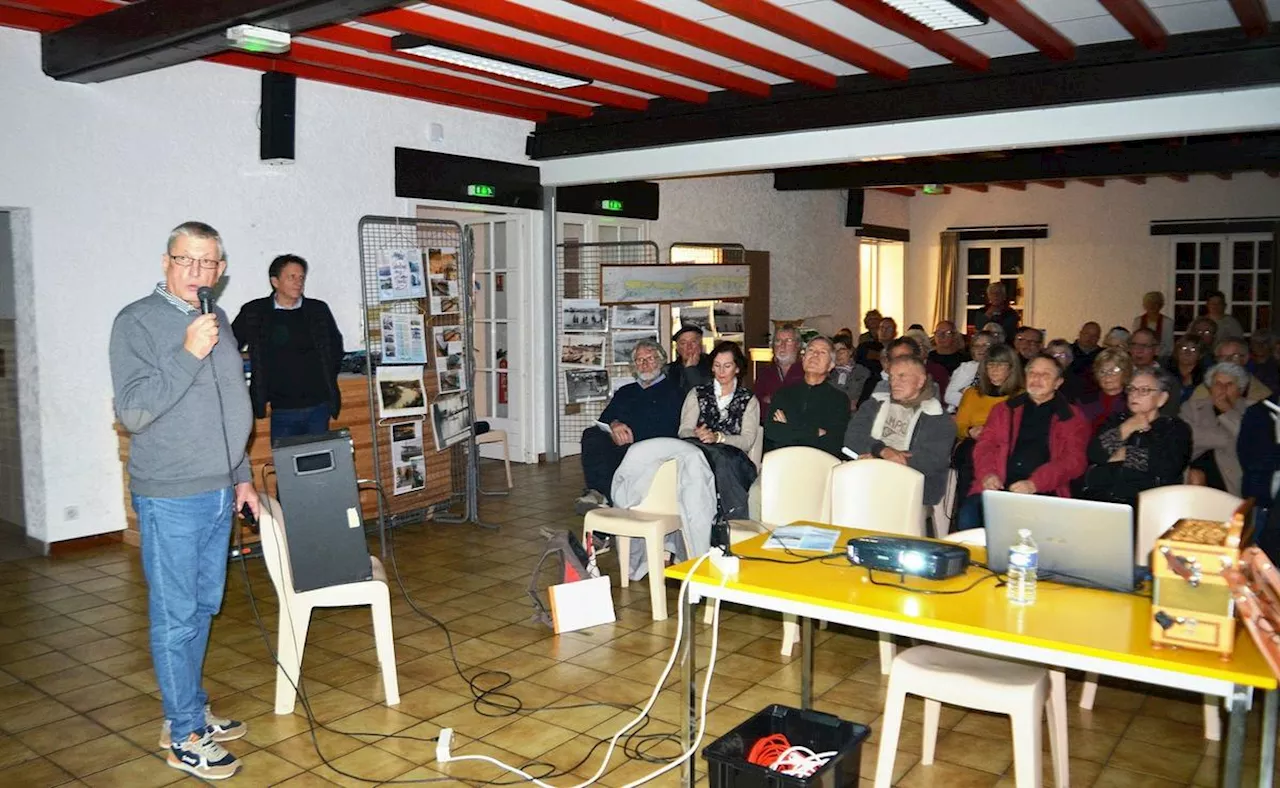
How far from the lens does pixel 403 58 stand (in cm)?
673

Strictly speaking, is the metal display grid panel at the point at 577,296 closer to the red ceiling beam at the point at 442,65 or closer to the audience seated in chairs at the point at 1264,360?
the red ceiling beam at the point at 442,65

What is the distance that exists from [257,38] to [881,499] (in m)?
3.36

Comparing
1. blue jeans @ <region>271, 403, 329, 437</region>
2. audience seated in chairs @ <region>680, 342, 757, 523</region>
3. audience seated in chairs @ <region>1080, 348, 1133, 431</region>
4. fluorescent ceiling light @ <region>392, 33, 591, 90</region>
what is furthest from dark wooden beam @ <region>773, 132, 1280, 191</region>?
blue jeans @ <region>271, 403, 329, 437</region>

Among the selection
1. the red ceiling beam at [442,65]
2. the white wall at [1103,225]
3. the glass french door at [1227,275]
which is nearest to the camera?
the red ceiling beam at [442,65]

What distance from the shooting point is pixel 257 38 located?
14.7 ft

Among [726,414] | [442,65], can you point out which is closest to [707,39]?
[442,65]

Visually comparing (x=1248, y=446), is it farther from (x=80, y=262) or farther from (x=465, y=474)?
(x=80, y=262)

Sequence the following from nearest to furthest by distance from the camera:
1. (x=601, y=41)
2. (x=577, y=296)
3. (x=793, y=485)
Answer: (x=793, y=485), (x=601, y=41), (x=577, y=296)

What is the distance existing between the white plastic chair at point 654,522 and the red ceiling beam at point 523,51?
2.87m

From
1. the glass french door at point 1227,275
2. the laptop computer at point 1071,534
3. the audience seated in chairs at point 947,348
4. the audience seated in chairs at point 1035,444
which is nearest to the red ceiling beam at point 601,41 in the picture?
the audience seated in chairs at point 947,348

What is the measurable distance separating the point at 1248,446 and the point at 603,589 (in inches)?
122

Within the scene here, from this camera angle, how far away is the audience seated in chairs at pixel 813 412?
18.0 ft

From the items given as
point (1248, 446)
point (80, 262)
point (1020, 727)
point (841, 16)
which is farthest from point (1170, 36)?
point (80, 262)

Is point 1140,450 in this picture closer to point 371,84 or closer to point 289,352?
point 289,352
